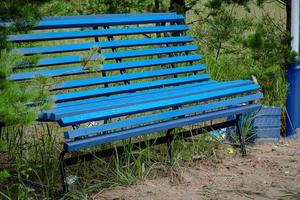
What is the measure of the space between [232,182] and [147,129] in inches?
30.9

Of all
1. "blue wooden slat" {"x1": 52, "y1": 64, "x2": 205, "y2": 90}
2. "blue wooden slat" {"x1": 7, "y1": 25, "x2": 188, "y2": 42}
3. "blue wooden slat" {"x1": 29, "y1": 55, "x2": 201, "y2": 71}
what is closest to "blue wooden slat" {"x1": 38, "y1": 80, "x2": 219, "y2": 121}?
"blue wooden slat" {"x1": 52, "y1": 64, "x2": 205, "y2": 90}

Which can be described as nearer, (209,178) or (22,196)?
(22,196)

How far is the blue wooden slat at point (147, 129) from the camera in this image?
149 inches

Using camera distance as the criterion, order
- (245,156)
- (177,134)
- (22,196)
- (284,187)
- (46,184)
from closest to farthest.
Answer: (22,196) → (46,184) → (284,187) → (177,134) → (245,156)

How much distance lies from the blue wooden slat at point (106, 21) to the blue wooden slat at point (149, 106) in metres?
0.95

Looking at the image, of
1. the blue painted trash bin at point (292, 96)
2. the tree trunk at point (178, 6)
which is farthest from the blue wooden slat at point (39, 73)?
the tree trunk at point (178, 6)

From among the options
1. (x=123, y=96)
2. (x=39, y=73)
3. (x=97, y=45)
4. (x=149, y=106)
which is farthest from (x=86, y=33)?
(x=149, y=106)

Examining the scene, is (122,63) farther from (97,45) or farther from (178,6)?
(178,6)

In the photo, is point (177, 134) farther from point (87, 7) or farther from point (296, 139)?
point (87, 7)

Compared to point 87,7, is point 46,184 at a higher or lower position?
lower

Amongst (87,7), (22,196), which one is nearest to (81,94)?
(22,196)

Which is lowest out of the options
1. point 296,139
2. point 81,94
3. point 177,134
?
point 296,139

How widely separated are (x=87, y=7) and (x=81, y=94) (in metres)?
3.19

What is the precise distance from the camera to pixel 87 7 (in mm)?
7586
